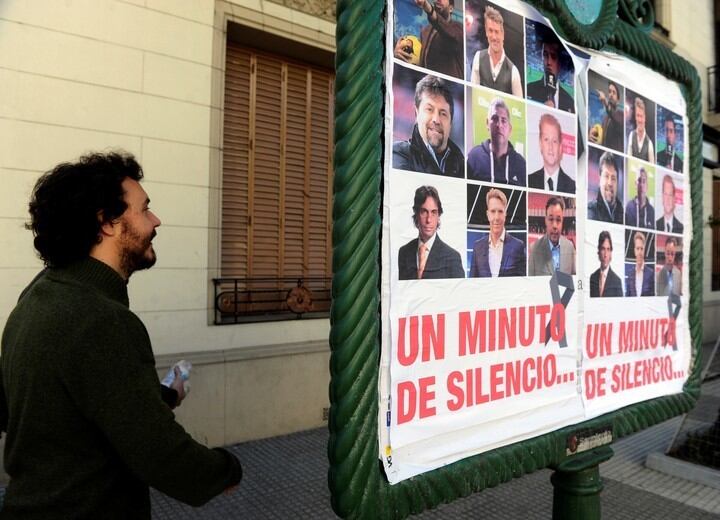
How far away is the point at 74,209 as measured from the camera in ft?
4.82

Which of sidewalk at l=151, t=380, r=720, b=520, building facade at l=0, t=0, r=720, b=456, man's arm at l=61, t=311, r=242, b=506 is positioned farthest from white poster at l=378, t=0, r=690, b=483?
building facade at l=0, t=0, r=720, b=456

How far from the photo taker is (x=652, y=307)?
215 centimetres

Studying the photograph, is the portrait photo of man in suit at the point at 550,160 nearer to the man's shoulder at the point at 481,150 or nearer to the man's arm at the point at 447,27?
the man's shoulder at the point at 481,150

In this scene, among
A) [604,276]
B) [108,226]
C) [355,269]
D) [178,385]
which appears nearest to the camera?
[355,269]

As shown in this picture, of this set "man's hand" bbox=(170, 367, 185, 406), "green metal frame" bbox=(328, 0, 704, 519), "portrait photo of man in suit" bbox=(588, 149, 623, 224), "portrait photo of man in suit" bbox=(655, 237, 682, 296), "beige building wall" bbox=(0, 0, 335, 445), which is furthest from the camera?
"beige building wall" bbox=(0, 0, 335, 445)

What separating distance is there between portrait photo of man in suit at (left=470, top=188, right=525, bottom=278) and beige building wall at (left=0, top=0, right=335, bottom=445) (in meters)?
4.16

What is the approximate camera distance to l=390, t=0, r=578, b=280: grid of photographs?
4.14 ft

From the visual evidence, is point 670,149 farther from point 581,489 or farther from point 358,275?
point 358,275

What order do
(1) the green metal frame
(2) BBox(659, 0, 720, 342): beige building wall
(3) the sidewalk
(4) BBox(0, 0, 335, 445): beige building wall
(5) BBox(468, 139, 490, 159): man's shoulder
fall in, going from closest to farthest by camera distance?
(1) the green metal frame → (5) BBox(468, 139, 490, 159): man's shoulder → (3) the sidewalk → (4) BBox(0, 0, 335, 445): beige building wall → (2) BBox(659, 0, 720, 342): beige building wall

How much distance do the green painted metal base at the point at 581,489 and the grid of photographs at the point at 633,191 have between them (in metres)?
0.56

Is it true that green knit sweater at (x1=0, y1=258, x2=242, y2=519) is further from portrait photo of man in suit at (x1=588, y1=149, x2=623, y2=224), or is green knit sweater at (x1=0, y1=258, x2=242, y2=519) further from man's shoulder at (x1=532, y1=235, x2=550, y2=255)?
portrait photo of man in suit at (x1=588, y1=149, x2=623, y2=224)

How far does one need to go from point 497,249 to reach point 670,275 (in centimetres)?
124

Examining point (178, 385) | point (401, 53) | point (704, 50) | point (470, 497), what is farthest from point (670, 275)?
point (704, 50)

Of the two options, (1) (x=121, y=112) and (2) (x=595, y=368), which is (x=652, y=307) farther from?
(1) (x=121, y=112)
